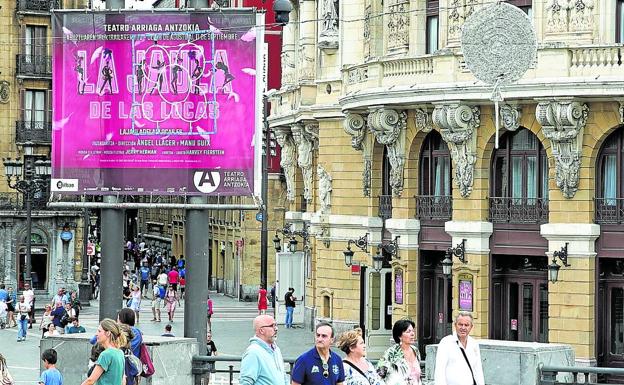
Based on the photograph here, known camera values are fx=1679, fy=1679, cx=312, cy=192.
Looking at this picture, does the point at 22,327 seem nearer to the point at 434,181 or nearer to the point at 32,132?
the point at 434,181

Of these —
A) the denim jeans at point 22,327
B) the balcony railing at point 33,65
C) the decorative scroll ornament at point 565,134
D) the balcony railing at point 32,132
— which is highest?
the balcony railing at point 33,65

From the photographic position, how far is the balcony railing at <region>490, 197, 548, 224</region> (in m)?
41.9

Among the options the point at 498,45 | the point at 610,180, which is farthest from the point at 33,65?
the point at 610,180

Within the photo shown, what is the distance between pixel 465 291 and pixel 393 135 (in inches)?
195

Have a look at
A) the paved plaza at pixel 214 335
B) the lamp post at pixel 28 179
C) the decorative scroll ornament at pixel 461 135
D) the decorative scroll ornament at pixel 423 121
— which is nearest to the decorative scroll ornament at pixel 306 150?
the paved plaza at pixel 214 335

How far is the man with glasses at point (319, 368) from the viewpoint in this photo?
18000 millimetres

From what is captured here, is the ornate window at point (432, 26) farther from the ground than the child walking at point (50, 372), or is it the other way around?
the ornate window at point (432, 26)

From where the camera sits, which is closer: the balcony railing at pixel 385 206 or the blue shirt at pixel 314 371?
the blue shirt at pixel 314 371

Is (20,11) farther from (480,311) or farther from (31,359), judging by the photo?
(480,311)

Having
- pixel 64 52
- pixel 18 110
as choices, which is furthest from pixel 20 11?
pixel 64 52

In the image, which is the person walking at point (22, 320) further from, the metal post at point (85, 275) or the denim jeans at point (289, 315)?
the metal post at point (85, 275)

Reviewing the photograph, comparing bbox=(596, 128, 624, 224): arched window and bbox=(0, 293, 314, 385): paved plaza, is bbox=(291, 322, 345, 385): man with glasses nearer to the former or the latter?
bbox=(596, 128, 624, 224): arched window

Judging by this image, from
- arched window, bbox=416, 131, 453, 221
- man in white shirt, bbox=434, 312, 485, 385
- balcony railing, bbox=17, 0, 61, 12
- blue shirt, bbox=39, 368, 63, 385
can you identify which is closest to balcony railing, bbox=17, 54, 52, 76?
balcony railing, bbox=17, 0, 61, 12

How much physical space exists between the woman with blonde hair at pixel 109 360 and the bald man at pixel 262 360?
2262mm
